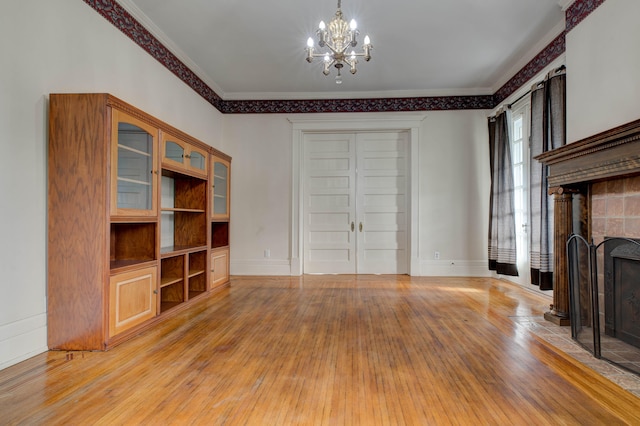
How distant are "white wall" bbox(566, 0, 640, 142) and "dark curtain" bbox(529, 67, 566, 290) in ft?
0.78

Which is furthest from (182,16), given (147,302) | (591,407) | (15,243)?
(591,407)

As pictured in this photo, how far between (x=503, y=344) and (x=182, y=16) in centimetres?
442

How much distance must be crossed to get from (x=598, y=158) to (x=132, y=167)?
3736 mm

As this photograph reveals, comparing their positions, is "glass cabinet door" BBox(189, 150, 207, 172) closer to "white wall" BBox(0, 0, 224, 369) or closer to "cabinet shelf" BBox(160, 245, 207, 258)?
"cabinet shelf" BBox(160, 245, 207, 258)

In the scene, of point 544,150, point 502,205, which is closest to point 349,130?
point 502,205

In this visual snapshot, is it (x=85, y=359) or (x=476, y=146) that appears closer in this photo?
(x=85, y=359)

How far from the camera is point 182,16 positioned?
3648 millimetres

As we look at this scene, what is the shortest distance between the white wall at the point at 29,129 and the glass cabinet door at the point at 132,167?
0.48 meters

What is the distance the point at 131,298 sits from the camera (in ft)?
9.39

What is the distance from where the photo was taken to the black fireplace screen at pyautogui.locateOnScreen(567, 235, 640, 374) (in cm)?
235

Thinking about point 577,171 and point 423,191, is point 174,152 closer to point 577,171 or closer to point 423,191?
point 577,171

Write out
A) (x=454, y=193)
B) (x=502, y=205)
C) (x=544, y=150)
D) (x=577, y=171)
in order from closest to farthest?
(x=577, y=171)
(x=544, y=150)
(x=502, y=205)
(x=454, y=193)

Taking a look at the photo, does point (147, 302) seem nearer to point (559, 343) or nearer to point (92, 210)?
point (92, 210)

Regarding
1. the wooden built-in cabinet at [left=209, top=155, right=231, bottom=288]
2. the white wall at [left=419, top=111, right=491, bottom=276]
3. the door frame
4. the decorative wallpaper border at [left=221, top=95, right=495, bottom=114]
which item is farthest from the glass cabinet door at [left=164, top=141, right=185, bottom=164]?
the white wall at [left=419, top=111, right=491, bottom=276]
